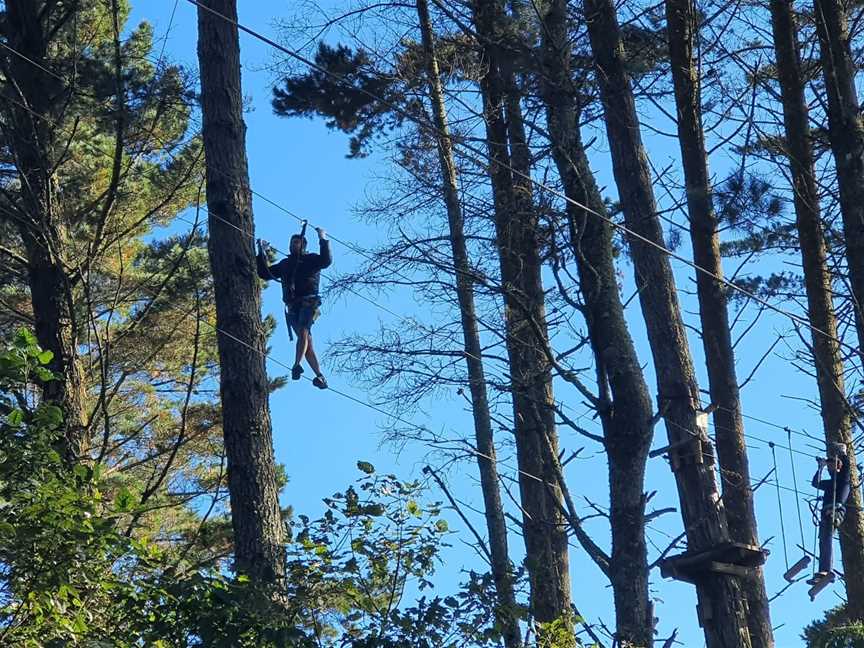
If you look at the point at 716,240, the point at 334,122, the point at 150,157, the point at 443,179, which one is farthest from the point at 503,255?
the point at 150,157

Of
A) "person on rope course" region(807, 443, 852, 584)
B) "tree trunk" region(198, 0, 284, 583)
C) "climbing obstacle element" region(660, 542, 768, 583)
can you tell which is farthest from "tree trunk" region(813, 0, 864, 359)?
"tree trunk" region(198, 0, 284, 583)

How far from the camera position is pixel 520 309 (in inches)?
465

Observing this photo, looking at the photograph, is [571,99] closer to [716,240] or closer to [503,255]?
[503,255]

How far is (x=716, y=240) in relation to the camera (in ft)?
45.4

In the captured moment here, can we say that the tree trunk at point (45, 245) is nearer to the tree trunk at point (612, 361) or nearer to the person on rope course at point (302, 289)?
the person on rope course at point (302, 289)

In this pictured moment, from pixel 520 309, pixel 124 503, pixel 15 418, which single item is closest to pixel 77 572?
pixel 124 503

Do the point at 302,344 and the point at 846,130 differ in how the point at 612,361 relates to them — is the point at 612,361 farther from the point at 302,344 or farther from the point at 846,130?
the point at 846,130

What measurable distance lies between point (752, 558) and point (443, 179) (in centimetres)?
517

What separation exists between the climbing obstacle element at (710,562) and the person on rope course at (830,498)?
3.25 meters

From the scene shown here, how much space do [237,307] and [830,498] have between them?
24.5 ft

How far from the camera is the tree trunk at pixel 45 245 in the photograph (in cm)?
1043

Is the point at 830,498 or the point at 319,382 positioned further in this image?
the point at 830,498

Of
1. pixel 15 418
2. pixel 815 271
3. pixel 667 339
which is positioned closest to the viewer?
pixel 15 418

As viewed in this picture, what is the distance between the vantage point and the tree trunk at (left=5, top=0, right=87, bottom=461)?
10.4 metres
